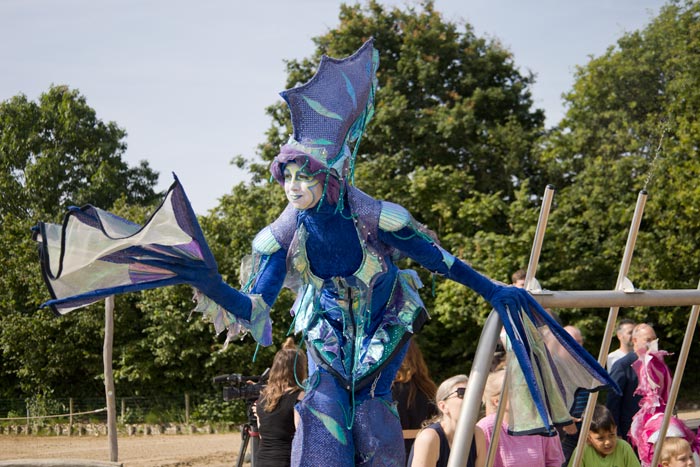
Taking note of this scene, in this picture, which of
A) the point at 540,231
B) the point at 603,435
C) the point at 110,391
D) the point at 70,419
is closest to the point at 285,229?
the point at 540,231

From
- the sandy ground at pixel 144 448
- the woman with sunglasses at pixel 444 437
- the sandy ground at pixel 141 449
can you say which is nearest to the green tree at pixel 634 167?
the sandy ground at pixel 144 448

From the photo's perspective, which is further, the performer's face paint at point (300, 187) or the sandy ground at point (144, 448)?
the sandy ground at point (144, 448)

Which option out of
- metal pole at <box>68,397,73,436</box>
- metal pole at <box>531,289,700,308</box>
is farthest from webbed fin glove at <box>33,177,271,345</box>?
metal pole at <box>68,397,73,436</box>

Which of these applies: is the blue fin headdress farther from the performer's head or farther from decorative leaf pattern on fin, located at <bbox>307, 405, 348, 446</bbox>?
decorative leaf pattern on fin, located at <bbox>307, 405, 348, 446</bbox>

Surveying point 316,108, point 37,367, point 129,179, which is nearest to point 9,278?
point 37,367

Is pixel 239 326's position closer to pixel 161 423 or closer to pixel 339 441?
pixel 339 441

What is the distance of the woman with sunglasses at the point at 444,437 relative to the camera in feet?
9.61

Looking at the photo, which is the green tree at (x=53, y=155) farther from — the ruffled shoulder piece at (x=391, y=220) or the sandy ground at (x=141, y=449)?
the ruffled shoulder piece at (x=391, y=220)

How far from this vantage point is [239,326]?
89.4 inches

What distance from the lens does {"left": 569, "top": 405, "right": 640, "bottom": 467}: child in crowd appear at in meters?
3.75

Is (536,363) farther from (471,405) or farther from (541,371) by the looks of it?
(471,405)

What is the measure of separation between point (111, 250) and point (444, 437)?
5.04 feet

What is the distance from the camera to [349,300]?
2.45 m

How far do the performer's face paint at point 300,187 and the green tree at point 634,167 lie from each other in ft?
37.5
